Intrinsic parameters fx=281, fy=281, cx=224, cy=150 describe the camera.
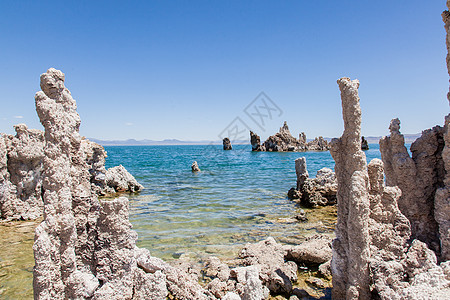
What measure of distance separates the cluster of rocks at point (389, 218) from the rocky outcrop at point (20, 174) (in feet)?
32.8

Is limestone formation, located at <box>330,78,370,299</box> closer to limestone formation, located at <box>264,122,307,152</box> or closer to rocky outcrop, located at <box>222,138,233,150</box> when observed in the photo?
limestone formation, located at <box>264,122,307,152</box>

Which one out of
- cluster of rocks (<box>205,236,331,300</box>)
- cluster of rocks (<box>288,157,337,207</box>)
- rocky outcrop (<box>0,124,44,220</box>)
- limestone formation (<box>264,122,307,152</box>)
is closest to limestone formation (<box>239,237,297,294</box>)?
cluster of rocks (<box>205,236,331,300</box>)

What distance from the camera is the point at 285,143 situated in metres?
75.8

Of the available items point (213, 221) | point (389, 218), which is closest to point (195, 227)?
point (213, 221)

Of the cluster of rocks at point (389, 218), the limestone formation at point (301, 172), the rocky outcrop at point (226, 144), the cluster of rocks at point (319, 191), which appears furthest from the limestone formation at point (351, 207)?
the rocky outcrop at point (226, 144)

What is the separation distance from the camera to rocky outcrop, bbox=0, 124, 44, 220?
926 centimetres

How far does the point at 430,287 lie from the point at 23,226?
1035 cm

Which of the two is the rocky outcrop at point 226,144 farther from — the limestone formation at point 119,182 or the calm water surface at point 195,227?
the calm water surface at point 195,227

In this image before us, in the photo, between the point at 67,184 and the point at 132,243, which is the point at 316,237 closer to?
the point at 132,243

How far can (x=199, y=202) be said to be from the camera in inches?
559

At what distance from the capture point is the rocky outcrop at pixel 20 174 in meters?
9.26

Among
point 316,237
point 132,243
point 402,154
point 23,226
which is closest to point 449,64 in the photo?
point 402,154

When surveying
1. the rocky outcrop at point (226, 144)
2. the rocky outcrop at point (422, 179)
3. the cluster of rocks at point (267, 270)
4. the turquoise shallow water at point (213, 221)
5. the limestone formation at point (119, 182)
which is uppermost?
the rocky outcrop at point (226, 144)

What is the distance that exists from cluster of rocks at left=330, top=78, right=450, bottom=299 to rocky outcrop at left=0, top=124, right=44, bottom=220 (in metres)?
10.00
